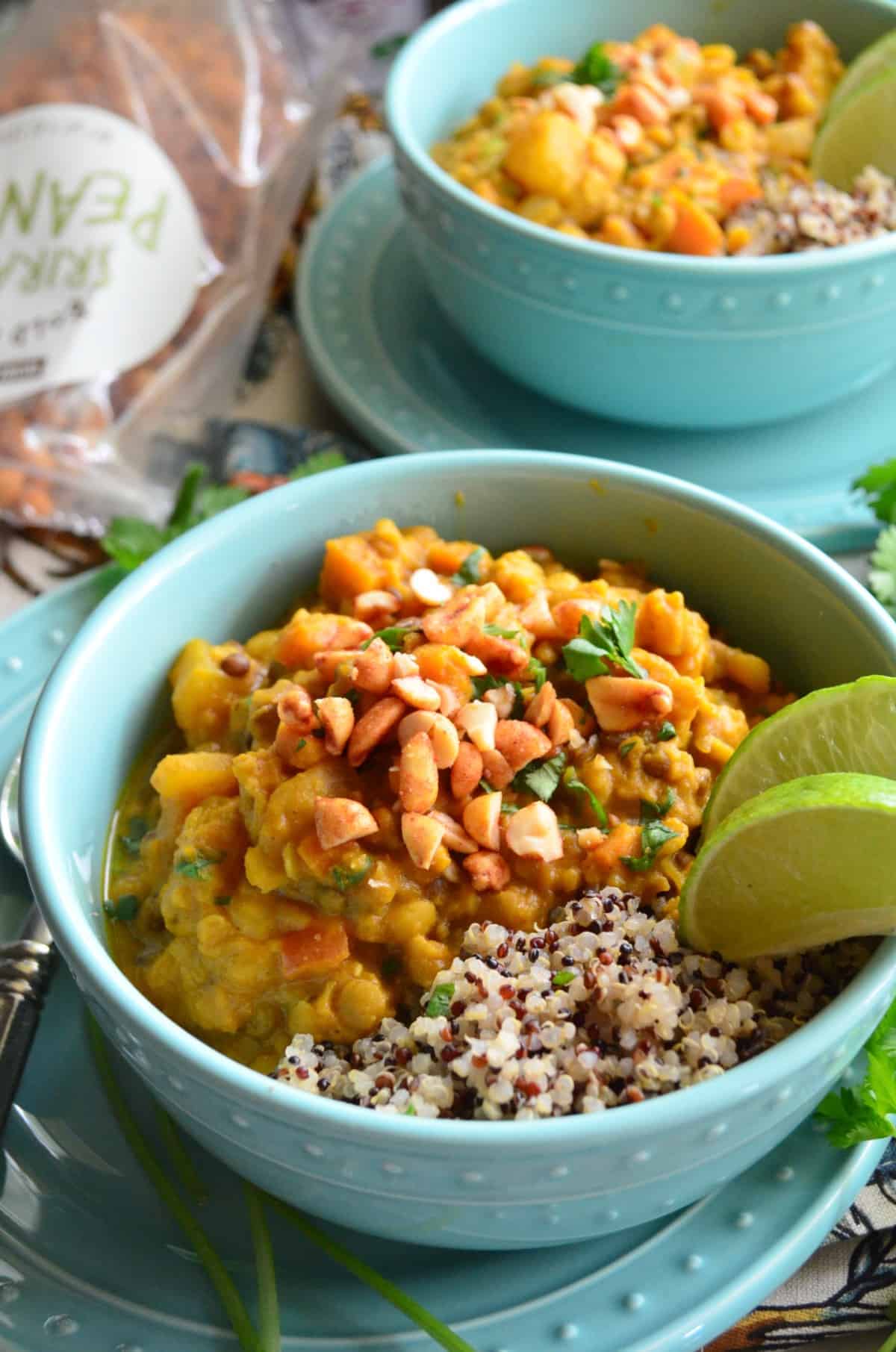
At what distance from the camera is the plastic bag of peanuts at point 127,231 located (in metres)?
3.44

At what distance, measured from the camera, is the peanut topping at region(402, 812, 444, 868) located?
180 centimetres

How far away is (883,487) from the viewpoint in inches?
109

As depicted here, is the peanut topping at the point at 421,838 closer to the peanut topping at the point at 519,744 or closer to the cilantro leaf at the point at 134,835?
the peanut topping at the point at 519,744

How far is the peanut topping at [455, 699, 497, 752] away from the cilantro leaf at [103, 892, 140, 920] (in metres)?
0.55

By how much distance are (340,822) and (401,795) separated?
10cm

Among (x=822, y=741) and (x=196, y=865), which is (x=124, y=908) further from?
(x=822, y=741)

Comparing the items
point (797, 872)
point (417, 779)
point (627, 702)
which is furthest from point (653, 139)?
point (797, 872)

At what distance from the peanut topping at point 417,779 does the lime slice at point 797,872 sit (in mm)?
348

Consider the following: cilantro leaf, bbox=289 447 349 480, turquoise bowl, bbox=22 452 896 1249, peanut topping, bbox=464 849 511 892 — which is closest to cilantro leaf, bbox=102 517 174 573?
cilantro leaf, bbox=289 447 349 480

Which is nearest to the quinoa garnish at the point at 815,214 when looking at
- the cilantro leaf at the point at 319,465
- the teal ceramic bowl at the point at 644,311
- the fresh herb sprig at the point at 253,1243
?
the teal ceramic bowl at the point at 644,311

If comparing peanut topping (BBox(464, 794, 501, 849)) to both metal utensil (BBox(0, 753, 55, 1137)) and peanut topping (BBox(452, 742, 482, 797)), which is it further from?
metal utensil (BBox(0, 753, 55, 1137))

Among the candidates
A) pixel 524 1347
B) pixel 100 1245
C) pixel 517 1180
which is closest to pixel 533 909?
pixel 517 1180

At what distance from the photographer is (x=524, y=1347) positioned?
1676 mm

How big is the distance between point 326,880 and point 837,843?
0.64 m
